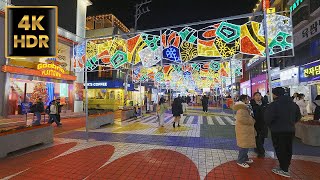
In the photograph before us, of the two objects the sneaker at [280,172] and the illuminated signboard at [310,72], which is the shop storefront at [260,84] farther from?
the sneaker at [280,172]

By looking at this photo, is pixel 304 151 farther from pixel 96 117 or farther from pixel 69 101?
pixel 69 101

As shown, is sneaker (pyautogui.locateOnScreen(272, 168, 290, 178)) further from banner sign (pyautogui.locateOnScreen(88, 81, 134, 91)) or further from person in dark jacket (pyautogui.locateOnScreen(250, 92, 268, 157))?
banner sign (pyautogui.locateOnScreen(88, 81, 134, 91))

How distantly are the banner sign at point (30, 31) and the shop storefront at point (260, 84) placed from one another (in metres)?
29.7

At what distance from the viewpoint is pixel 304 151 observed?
23.9ft

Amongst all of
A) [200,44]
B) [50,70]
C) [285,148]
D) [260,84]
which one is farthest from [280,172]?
[260,84]

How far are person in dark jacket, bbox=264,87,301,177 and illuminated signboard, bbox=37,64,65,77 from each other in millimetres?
17742

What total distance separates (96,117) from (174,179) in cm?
845

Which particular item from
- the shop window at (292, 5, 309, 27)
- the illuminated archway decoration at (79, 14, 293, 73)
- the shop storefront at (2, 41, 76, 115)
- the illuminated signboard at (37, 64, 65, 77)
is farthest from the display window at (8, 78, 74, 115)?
the shop window at (292, 5, 309, 27)

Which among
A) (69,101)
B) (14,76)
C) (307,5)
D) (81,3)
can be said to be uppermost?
(81,3)

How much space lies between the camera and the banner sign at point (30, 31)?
162 inches

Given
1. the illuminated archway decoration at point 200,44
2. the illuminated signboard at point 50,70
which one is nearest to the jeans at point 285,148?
the illuminated archway decoration at point 200,44

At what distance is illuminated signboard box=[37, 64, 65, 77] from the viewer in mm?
17984

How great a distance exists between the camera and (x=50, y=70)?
18.6m

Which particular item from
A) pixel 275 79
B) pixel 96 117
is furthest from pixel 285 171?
pixel 275 79
